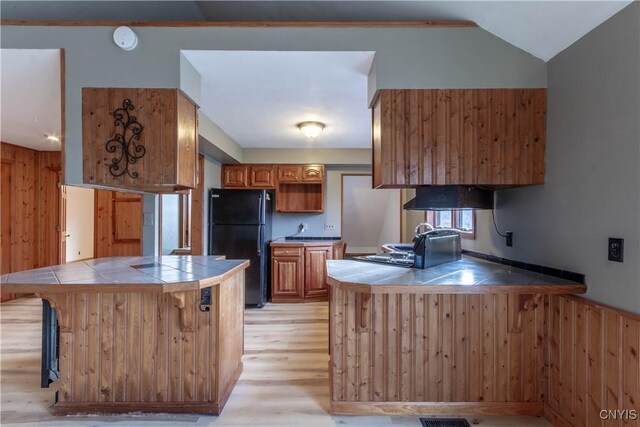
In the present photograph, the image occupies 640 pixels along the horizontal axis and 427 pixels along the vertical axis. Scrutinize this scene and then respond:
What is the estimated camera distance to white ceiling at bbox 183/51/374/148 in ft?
6.94

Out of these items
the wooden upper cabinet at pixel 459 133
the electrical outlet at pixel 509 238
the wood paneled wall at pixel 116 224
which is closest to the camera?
the wooden upper cabinet at pixel 459 133

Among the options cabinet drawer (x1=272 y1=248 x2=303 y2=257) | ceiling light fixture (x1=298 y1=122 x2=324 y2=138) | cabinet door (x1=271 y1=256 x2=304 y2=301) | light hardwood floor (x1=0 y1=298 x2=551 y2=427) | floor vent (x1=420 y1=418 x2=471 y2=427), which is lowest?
light hardwood floor (x1=0 y1=298 x2=551 y2=427)

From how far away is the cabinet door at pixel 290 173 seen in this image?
190 inches

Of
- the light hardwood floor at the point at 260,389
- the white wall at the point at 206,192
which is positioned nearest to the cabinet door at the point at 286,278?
the light hardwood floor at the point at 260,389

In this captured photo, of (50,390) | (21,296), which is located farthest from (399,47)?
(21,296)

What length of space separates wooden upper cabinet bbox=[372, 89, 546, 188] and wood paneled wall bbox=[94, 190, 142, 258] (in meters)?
5.50

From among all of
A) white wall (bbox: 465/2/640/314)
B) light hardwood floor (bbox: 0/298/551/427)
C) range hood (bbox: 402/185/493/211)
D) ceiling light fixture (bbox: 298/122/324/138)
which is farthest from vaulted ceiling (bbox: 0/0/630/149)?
light hardwood floor (bbox: 0/298/551/427)

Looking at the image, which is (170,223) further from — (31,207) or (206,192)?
(31,207)

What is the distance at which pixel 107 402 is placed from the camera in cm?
197

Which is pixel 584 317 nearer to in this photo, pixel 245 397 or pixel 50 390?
pixel 245 397

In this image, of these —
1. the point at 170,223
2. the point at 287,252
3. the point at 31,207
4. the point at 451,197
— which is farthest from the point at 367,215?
the point at 31,207

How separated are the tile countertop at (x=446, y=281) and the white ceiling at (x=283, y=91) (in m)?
1.41

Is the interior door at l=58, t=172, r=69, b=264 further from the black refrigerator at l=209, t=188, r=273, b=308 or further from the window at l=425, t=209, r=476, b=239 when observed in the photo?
the window at l=425, t=209, r=476, b=239

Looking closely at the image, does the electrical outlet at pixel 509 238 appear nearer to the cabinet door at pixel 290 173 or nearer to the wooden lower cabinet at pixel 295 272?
the wooden lower cabinet at pixel 295 272
